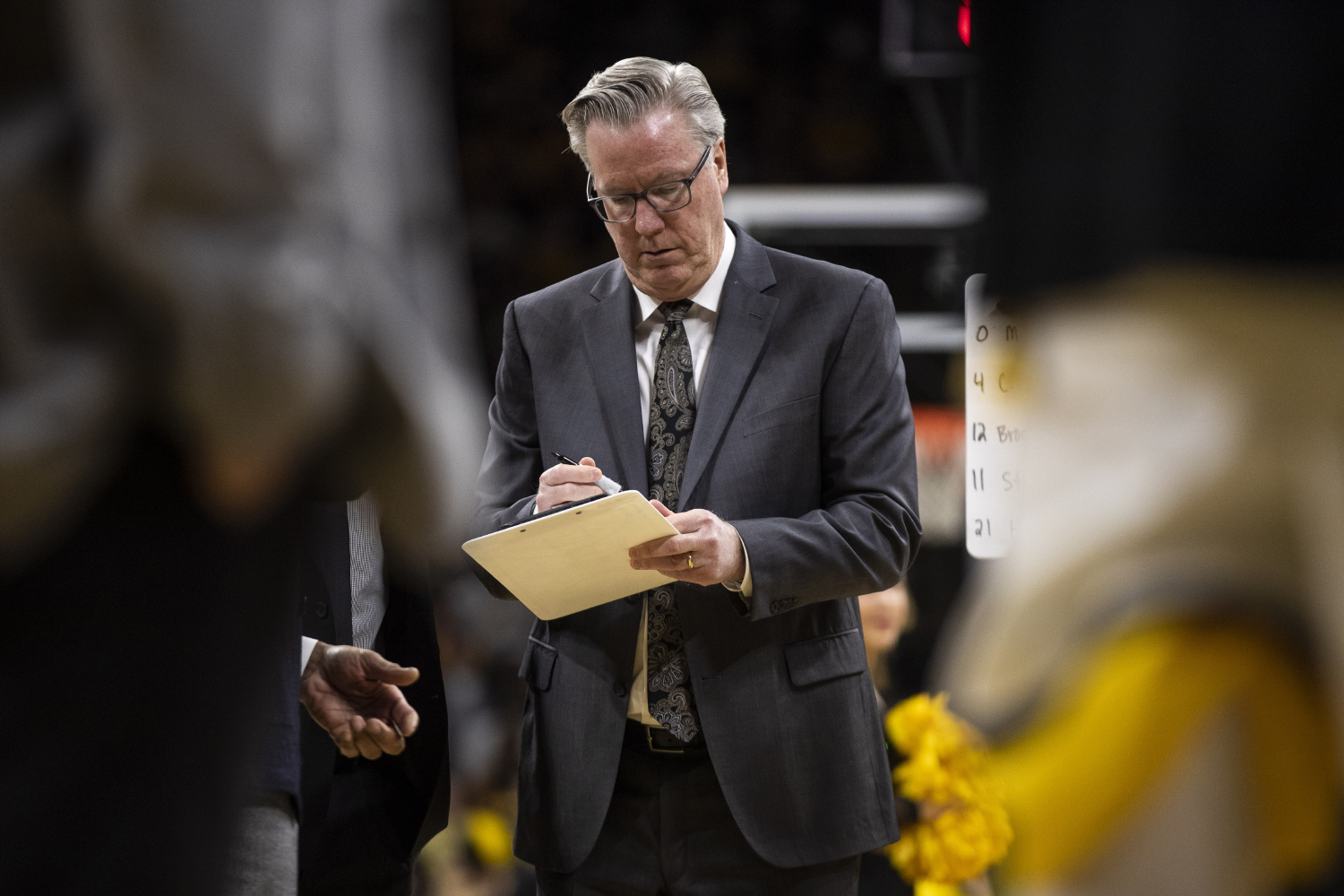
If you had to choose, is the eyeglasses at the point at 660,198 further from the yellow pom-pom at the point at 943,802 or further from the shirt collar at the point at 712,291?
the yellow pom-pom at the point at 943,802

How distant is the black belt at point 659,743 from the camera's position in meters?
2.20

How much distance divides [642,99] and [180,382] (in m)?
1.63

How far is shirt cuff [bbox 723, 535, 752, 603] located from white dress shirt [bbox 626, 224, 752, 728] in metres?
0.21

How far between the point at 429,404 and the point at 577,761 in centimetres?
145

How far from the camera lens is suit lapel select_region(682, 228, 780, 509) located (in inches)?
86.3

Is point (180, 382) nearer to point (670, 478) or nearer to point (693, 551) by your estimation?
point (693, 551)

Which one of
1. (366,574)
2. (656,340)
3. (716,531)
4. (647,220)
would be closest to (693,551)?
(716,531)

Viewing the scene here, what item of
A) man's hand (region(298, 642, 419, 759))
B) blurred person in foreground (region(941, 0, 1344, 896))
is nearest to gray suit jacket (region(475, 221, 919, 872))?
man's hand (region(298, 642, 419, 759))

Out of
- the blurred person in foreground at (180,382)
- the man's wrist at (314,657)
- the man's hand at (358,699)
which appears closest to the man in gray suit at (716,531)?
the man's hand at (358,699)

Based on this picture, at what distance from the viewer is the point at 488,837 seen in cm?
445

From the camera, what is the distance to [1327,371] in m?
0.79

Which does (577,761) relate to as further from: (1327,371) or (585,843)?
(1327,371)

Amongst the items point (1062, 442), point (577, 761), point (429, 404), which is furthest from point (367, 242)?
point (577, 761)

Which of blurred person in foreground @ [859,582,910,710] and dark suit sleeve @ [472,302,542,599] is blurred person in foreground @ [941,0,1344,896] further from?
blurred person in foreground @ [859,582,910,710]
